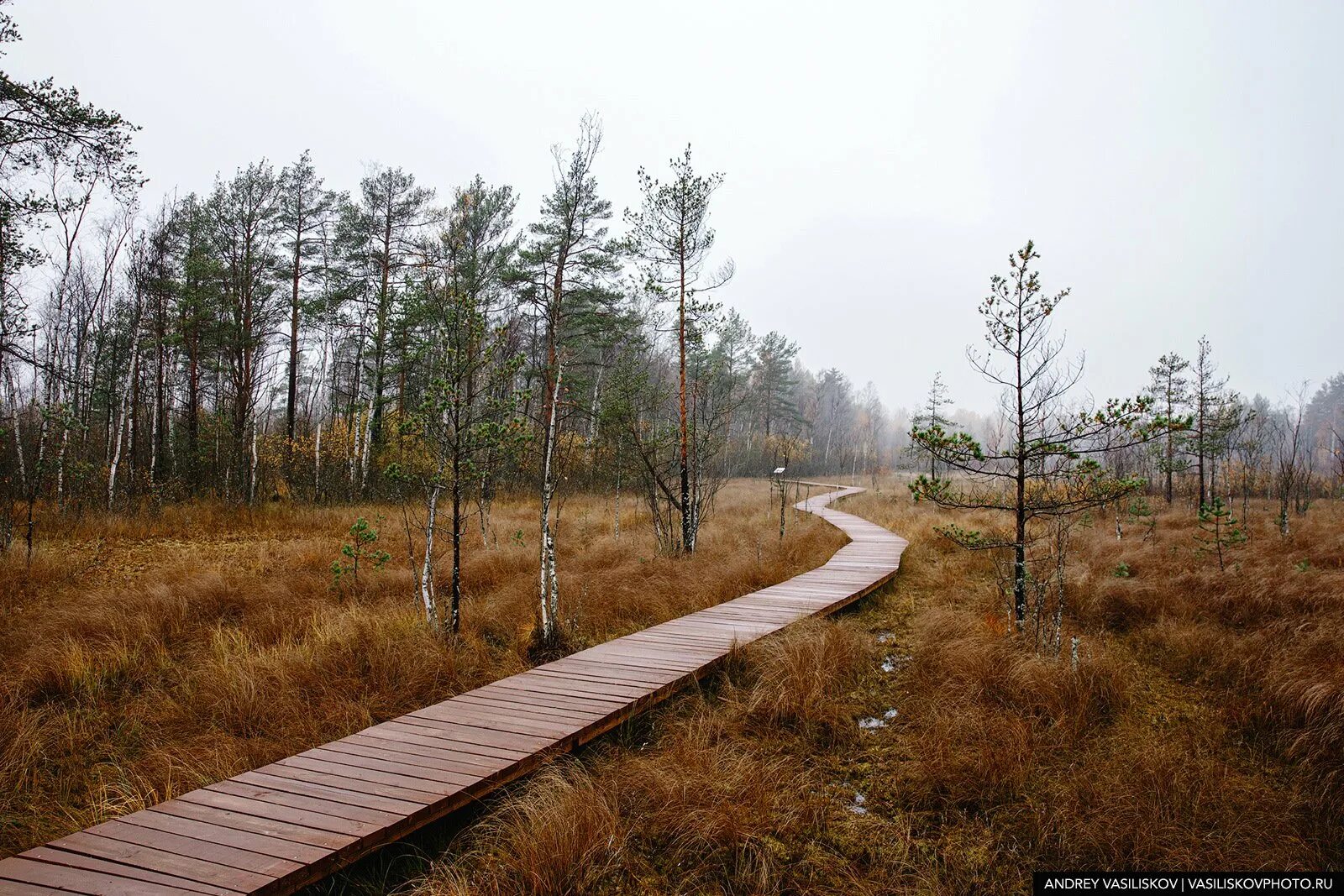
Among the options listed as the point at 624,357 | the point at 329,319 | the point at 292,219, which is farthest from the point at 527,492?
the point at 292,219

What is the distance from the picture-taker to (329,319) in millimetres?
19578

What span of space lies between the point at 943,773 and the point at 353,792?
3.32m

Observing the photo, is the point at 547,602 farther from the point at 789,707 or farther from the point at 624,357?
the point at 624,357

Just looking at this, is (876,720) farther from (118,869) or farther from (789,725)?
(118,869)

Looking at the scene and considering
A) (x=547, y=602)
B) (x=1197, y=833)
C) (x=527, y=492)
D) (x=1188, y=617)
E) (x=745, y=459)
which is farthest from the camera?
(x=745, y=459)

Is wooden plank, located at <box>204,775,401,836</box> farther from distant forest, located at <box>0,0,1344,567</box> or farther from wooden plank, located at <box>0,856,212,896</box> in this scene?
distant forest, located at <box>0,0,1344,567</box>

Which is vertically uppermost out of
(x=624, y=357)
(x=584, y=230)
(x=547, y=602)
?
(x=584, y=230)

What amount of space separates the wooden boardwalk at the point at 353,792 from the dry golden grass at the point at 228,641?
0.68 m

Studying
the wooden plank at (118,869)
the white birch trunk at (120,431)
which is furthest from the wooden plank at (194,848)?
the white birch trunk at (120,431)

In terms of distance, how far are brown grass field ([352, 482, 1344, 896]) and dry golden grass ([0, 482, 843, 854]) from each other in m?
1.85

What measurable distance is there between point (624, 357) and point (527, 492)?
994 cm

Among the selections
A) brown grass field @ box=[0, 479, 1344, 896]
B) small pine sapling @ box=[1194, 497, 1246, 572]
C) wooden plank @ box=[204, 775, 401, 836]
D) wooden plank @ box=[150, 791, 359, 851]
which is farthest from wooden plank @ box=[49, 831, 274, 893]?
small pine sapling @ box=[1194, 497, 1246, 572]

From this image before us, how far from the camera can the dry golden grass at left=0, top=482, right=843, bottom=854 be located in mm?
3998

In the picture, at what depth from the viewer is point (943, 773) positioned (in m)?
3.70
